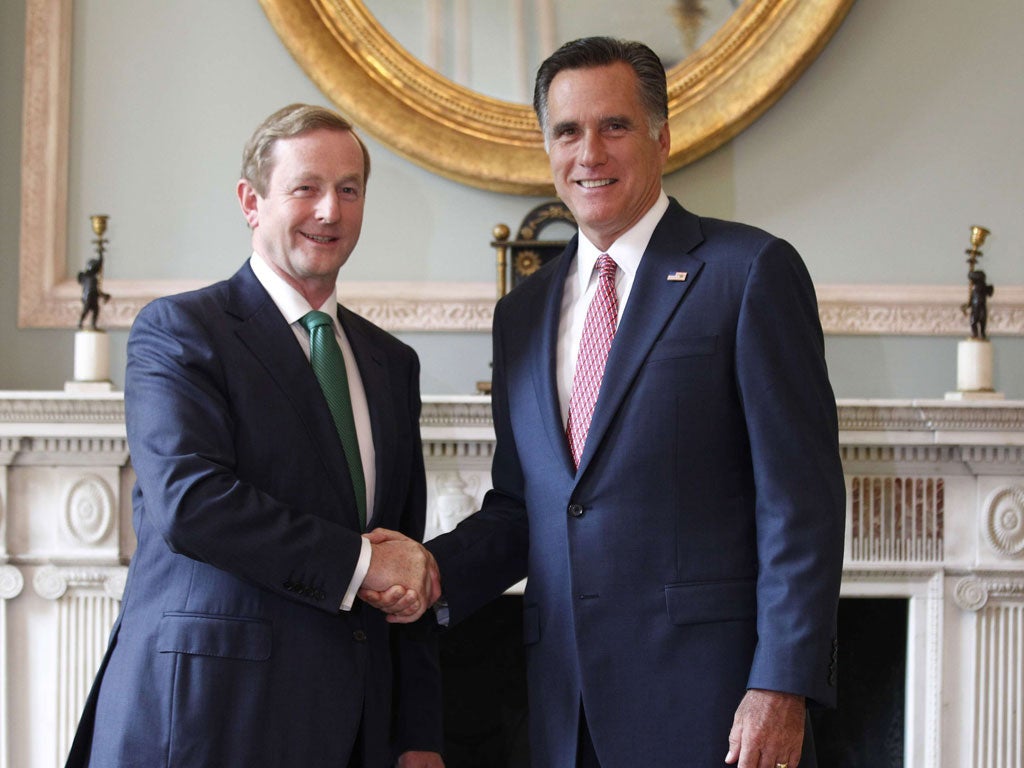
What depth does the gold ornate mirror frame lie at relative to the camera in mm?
2914

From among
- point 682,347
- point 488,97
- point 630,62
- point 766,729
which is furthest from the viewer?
point 488,97

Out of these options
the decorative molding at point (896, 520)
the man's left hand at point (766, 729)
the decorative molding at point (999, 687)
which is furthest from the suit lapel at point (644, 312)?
the decorative molding at point (999, 687)

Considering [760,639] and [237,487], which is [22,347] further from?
[760,639]

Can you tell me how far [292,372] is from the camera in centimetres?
171

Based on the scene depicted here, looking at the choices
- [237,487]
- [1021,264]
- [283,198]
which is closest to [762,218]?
[1021,264]

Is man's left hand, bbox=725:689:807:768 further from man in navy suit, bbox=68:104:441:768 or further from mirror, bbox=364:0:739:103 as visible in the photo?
mirror, bbox=364:0:739:103

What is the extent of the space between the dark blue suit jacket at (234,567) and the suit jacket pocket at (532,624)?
9.3 inches

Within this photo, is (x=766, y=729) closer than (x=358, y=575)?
Yes

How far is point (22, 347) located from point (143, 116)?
701mm

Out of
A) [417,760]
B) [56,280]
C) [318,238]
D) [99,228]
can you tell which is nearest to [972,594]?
[417,760]

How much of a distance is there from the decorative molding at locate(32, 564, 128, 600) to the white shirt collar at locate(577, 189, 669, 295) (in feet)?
4.96

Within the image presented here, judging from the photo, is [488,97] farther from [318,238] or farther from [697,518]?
[697,518]

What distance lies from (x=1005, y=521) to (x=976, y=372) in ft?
1.19

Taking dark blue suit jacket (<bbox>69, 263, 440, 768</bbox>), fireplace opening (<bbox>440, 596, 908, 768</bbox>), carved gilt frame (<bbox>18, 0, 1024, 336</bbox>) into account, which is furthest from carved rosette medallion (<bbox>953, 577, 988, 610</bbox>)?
dark blue suit jacket (<bbox>69, 263, 440, 768</bbox>)
